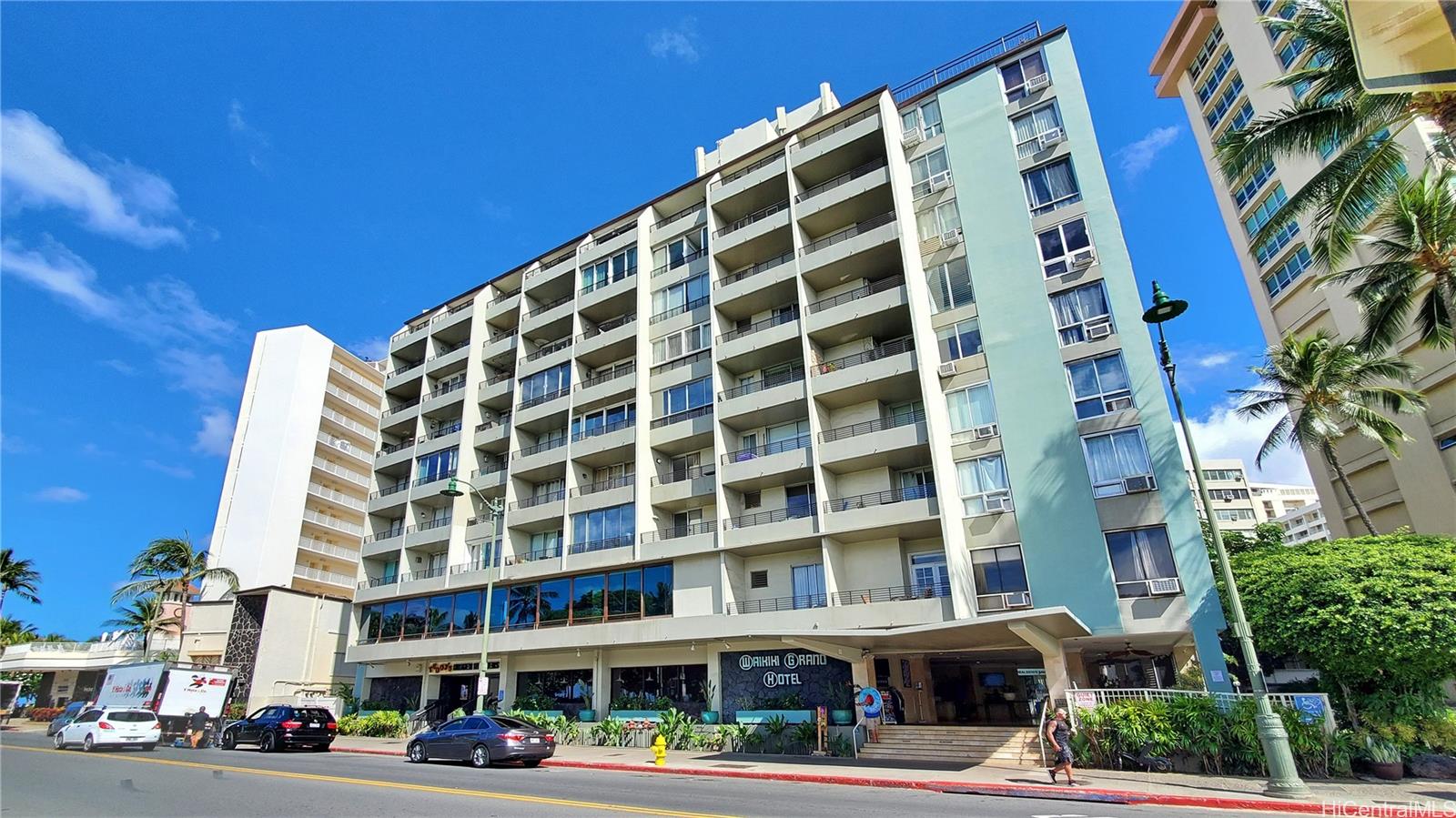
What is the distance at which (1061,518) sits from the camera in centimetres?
2448

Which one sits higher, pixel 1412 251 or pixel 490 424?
pixel 490 424

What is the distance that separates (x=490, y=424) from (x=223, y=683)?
17.0m

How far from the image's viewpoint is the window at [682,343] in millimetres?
33969

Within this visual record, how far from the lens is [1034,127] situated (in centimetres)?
3034

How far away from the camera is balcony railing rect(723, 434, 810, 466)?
3012cm

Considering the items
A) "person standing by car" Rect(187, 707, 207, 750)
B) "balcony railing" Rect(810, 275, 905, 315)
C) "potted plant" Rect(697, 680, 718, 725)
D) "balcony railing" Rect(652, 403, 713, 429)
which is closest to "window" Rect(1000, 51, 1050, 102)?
"balcony railing" Rect(810, 275, 905, 315)

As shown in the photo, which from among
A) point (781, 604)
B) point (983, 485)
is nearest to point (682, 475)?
point (781, 604)

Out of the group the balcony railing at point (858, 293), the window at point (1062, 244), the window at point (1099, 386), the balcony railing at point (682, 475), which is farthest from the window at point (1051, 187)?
the balcony railing at point (682, 475)

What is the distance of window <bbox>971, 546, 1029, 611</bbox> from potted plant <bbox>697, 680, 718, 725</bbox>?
35.8 feet

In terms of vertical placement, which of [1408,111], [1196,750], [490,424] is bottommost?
[1196,750]

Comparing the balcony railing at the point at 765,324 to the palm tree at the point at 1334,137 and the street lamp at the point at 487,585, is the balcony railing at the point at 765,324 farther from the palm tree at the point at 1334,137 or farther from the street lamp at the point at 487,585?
the palm tree at the point at 1334,137

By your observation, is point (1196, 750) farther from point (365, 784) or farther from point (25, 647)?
point (25, 647)

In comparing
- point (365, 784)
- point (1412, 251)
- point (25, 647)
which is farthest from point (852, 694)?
point (25, 647)

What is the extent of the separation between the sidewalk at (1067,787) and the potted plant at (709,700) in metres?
4.66
